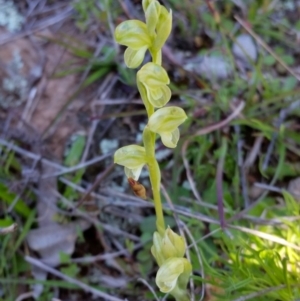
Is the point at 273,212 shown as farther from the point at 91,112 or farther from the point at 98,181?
the point at 91,112

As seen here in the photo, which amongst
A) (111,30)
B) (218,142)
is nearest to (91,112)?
→ (111,30)

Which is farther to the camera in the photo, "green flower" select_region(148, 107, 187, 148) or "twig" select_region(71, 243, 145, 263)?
"twig" select_region(71, 243, 145, 263)

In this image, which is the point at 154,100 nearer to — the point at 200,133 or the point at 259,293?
the point at 259,293

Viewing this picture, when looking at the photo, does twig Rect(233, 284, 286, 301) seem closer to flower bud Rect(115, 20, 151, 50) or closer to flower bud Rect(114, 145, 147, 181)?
flower bud Rect(114, 145, 147, 181)

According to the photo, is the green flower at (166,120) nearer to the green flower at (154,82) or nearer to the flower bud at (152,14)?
the green flower at (154,82)

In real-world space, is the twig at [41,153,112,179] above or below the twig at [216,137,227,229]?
below

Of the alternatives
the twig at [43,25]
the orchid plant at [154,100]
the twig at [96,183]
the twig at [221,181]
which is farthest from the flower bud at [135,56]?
the twig at [43,25]

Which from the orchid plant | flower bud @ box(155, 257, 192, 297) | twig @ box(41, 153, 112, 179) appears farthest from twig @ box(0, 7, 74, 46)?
flower bud @ box(155, 257, 192, 297)

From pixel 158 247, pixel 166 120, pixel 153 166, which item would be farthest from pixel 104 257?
pixel 166 120
